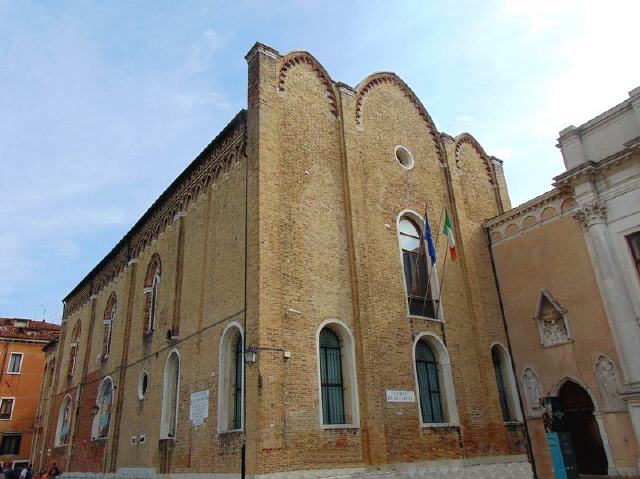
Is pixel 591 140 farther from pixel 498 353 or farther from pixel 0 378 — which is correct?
pixel 0 378

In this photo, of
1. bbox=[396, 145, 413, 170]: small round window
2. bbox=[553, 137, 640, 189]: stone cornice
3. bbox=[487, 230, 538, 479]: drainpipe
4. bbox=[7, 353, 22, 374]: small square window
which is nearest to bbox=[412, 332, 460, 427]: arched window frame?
bbox=[487, 230, 538, 479]: drainpipe

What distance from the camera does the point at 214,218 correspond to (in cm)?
1461

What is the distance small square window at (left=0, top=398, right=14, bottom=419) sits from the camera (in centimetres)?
3556

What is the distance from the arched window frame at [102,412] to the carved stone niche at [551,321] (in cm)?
1461

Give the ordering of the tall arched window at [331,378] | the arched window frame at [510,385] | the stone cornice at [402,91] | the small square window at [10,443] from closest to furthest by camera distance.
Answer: the tall arched window at [331,378]
the arched window frame at [510,385]
the stone cornice at [402,91]
the small square window at [10,443]

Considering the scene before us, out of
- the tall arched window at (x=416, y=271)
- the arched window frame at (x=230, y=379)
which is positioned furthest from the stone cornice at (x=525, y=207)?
the arched window frame at (x=230, y=379)

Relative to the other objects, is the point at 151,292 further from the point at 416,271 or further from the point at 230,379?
the point at 416,271

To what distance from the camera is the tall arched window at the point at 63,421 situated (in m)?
23.6

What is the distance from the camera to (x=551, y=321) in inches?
591

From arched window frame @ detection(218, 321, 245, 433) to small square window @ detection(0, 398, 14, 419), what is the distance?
3147 centimetres

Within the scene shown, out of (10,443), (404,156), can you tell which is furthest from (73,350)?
(404,156)

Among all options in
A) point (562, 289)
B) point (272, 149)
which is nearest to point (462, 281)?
point (562, 289)

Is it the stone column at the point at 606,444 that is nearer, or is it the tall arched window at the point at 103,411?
the stone column at the point at 606,444

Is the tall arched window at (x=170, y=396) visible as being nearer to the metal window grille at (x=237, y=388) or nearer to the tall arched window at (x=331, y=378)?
the metal window grille at (x=237, y=388)
